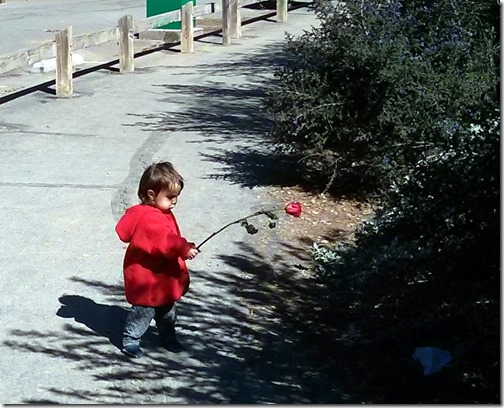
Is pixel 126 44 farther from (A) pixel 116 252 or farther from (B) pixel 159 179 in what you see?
(B) pixel 159 179

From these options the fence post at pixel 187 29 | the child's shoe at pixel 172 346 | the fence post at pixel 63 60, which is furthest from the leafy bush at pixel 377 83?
the fence post at pixel 187 29

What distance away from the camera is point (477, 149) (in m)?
4.71

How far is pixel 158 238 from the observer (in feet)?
17.3

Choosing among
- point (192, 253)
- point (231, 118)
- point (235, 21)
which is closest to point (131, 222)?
point (192, 253)

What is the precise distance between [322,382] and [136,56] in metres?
13.1

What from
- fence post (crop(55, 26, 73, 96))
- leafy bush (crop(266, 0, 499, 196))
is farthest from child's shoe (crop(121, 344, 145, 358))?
fence post (crop(55, 26, 73, 96))

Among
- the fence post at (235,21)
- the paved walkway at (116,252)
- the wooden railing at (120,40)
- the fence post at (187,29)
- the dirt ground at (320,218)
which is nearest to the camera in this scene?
the paved walkway at (116,252)

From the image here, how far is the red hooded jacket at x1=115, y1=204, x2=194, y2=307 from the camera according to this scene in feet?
17.4

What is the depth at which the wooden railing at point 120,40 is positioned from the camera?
12695mm

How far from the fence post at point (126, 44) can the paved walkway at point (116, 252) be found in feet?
4.42

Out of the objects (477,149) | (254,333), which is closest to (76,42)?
(254,333)

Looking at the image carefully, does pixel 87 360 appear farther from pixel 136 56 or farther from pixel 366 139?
pixel 136 56

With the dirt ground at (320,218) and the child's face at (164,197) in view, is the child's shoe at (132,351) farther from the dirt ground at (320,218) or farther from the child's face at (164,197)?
the dirt ground at (320,218)

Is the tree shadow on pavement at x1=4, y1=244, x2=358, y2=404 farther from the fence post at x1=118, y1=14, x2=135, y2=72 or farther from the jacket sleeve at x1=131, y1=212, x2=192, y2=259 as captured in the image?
the fence post at x1=118, y1=14, x2=135, y2=72
